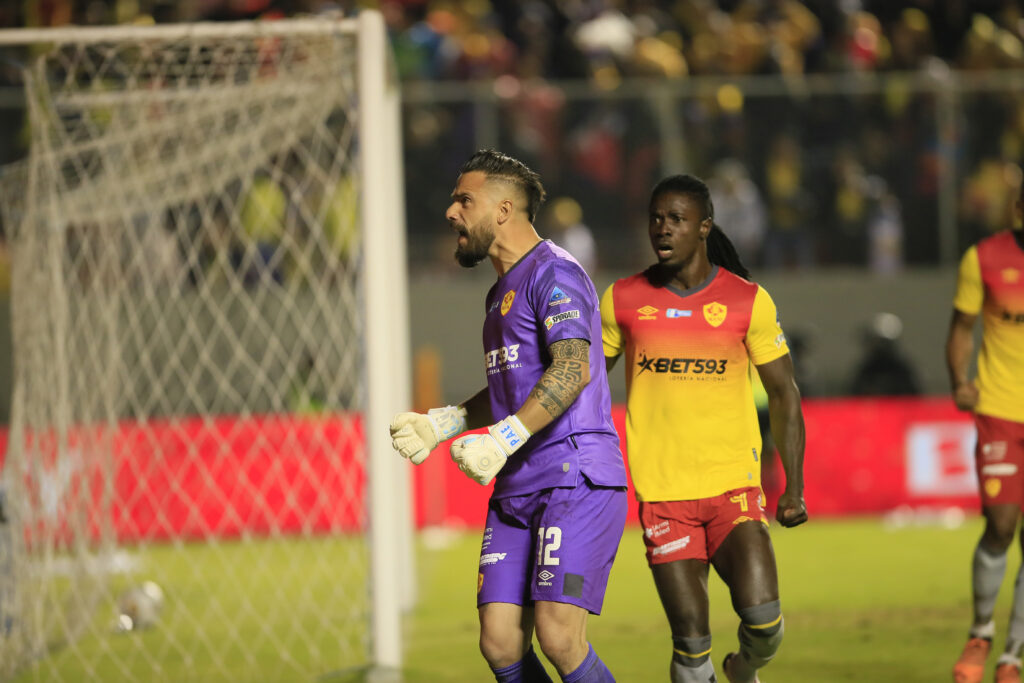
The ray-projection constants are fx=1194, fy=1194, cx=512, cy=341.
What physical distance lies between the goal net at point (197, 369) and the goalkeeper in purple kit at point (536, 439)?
7.02 feet

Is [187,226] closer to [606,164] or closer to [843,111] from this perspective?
[606,164]

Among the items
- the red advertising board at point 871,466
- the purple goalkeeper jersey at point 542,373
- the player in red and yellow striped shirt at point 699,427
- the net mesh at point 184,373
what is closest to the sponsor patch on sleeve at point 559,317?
the purple goalkeeper jersey at point 542,373

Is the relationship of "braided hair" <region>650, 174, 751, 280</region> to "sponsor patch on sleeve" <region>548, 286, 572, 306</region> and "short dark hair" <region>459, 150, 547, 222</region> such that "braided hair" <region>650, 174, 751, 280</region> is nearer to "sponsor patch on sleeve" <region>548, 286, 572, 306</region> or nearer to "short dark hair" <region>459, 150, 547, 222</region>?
"short dark hair" <region>459, 150, 547, 222</region>

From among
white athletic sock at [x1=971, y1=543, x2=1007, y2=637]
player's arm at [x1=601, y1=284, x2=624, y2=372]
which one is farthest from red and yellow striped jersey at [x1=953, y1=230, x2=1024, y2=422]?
player's arm at [x1=601, y1=284, x2=624, y2=372]

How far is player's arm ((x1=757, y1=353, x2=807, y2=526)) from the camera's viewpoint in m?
4.66

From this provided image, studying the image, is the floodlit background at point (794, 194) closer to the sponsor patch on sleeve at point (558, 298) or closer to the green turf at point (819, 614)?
the green turf at point (819, 614)

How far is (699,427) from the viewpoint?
471 cm

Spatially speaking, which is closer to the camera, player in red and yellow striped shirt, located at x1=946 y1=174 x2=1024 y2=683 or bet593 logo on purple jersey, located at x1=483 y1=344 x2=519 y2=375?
bet593 logo on purple jersey, located at x1=483 y1=344 x2=519 y2=375

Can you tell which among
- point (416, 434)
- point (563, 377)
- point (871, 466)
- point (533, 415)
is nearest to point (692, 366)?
point (563, 377)

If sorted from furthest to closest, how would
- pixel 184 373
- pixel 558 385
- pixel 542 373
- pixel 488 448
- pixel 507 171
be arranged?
1. pixel 184 373
2. pixel 507 171
3. pixel 542 373
4. pixel 558 385
5. pixel 488 448

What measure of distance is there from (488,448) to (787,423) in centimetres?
154

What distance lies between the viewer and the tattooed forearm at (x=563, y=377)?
3777mm

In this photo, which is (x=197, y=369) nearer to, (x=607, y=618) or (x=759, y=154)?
(x=607, y=618)

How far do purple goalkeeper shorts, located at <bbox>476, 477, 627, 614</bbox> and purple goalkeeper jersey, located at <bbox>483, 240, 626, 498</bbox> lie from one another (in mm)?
56
